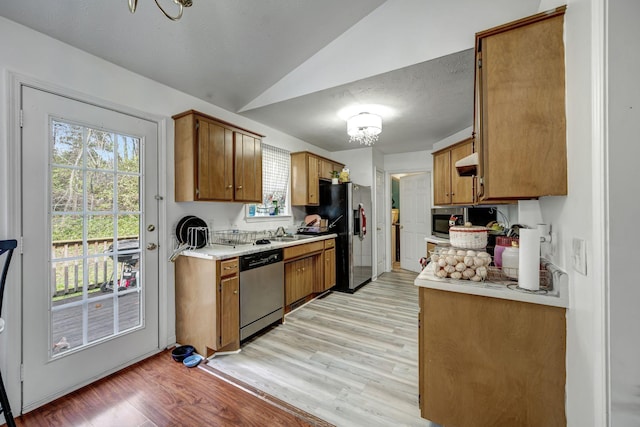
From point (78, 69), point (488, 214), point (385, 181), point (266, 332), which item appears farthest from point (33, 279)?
point (385, 181)

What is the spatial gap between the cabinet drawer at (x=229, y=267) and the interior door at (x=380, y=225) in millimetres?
3206

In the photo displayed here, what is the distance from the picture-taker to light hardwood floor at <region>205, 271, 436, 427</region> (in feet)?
5.50

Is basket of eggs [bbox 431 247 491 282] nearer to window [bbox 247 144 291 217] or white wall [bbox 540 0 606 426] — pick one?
white wall [bbox 540 0 606 426]

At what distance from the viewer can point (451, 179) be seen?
3.80m

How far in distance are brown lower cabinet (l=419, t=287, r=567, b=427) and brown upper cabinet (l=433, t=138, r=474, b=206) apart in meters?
2.55

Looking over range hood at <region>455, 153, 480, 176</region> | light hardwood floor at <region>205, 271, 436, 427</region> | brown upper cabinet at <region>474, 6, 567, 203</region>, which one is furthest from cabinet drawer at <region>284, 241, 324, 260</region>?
brown upper cabinet at <region>474, 6, 567, 203</region>

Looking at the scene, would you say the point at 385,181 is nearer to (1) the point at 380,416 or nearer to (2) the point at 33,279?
(1) the point at 380,416

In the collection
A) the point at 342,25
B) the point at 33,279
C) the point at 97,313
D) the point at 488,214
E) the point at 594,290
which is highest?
the point at 342,25

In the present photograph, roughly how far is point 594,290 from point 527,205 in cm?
123

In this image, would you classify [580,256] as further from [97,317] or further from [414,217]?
[414,217]

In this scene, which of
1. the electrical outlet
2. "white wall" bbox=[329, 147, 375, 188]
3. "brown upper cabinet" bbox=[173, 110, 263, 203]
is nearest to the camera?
the electrical outlet

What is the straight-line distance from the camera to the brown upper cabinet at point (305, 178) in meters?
3.96
